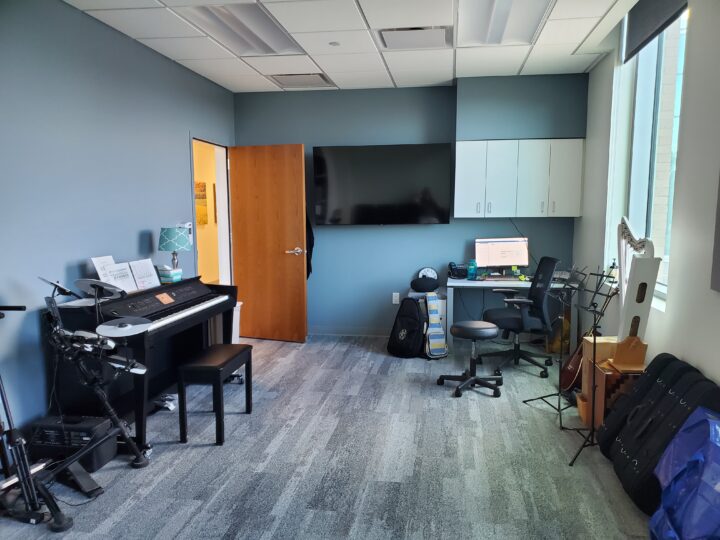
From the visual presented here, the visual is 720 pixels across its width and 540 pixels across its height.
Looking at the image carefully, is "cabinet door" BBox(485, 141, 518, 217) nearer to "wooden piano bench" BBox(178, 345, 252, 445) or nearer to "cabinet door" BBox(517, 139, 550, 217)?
"cabinet door" BBox(517, 139, 550, 217)

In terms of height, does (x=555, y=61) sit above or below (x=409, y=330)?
above

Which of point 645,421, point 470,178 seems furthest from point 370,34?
point 645,421

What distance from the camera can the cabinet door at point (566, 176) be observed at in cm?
473

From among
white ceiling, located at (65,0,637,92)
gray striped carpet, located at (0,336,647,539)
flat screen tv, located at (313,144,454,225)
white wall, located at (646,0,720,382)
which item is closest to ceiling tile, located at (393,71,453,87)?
white ceiling, located at (65,0,637,92)

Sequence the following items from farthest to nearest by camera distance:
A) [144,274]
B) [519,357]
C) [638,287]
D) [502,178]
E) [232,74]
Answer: [502,178], [232,74], [519,357], [144,274], [638,287]

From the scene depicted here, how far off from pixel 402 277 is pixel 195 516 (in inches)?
137

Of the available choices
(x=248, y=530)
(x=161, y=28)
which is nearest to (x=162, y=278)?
(x=161, y=28)

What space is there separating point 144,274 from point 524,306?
2.98 meters

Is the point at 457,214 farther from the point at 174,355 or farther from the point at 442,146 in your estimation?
the point at 174,355

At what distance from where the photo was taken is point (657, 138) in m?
3.50

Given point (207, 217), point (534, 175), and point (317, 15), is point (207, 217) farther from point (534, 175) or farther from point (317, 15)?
point (534, 175)

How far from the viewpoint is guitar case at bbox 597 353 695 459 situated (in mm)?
2572

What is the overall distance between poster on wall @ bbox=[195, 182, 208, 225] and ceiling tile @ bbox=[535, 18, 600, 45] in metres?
4.23

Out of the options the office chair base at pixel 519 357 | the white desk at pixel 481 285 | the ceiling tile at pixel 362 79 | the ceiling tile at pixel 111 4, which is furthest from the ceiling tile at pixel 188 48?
the office chair base at pixel 519 357
